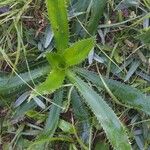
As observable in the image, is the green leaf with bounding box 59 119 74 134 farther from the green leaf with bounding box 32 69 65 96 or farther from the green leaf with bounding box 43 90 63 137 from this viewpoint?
the green leaf with bounding box 32 69 65 96

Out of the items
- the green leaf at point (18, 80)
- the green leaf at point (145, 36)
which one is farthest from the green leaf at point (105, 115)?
the green leaf at point (145, 36)

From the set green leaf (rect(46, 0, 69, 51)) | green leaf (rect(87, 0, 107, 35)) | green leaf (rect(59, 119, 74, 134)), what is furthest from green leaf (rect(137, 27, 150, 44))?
green leaf (rect(59, 119, 74, 134))

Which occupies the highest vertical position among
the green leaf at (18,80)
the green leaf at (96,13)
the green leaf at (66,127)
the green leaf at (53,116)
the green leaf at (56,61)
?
the green leaf at (96,13)

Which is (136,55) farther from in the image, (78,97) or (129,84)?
(78,97)

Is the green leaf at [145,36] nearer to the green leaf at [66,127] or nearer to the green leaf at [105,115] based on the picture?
the green leaf at [105,115]

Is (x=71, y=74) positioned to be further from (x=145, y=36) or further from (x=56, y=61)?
(x=145, y=36)
